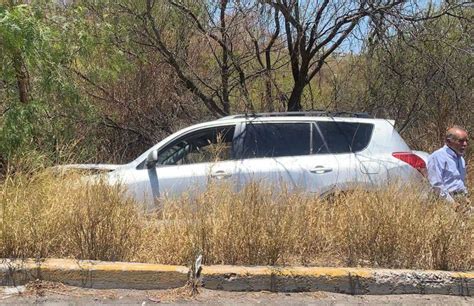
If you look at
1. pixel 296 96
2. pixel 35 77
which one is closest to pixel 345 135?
pixel 296 96

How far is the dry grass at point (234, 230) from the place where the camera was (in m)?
5.03

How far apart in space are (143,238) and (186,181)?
Answer: 1764mm

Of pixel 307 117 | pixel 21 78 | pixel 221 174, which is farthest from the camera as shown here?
pixel 21 78

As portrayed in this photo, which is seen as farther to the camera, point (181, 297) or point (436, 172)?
point (436, 172)

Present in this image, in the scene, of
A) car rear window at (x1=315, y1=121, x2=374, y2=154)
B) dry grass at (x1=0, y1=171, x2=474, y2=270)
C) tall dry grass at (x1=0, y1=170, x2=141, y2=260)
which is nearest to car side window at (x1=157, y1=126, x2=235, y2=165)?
car rear window at (x1=315, y1=121, x2=374, y2=154)

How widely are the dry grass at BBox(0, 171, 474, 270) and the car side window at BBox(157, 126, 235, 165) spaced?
1.83 m

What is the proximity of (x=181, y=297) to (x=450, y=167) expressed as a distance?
3.60 m

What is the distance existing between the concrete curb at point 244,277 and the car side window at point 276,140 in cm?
257

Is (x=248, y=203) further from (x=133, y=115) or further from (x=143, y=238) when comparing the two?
(x=133, y=115)

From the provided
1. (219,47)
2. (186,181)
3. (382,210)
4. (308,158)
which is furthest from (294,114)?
(219,47)

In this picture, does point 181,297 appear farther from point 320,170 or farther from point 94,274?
point 320,170

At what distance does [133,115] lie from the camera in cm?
1182

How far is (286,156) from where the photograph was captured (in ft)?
23.8

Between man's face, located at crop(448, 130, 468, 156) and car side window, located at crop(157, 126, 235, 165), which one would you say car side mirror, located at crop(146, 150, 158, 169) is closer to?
car side window, located at crop(157, 126, 235, 165)
